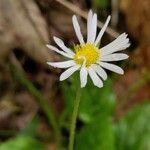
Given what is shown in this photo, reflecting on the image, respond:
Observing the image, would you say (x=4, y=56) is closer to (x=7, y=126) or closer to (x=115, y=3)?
(x=7, y=126)

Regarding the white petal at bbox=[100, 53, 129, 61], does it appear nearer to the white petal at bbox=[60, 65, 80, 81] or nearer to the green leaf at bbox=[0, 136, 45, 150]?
the white petal at bbox=[60, 65, 80, 81]

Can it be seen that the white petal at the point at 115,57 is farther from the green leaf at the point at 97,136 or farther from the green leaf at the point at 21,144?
the green leaf at the point at 21,144

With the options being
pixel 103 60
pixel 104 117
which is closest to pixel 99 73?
pixel 103 60

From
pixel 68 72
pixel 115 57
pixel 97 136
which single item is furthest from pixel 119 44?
pixel 97 136

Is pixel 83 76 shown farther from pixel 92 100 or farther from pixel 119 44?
pixel 92 100

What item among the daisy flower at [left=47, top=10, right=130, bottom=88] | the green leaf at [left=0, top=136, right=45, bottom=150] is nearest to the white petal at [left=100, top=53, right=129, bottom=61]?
the daisy flower at [left=47, top=10, right=130, bottom=88]

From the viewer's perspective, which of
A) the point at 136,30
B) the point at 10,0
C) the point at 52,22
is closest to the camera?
the point at 10,0
